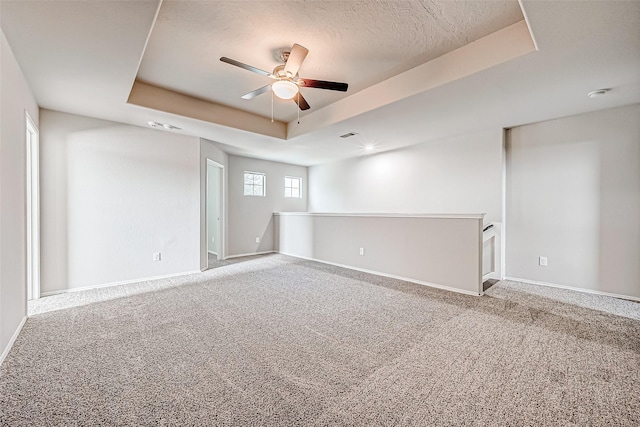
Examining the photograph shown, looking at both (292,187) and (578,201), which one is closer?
(578,201)

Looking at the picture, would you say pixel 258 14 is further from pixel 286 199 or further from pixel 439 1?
pixel 286 199

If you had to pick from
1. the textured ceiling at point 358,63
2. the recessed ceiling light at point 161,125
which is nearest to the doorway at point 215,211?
the recessed ceiling light at point 161,125

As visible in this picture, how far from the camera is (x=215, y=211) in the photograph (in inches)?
268

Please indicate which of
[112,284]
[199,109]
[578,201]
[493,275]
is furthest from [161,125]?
[578,201]

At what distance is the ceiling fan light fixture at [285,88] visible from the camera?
8.46 feet

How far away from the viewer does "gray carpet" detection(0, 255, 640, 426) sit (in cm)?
148

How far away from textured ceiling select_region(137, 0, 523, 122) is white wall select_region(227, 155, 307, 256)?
3.24 m

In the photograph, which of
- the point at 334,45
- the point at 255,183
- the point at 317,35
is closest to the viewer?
the point at 317,35

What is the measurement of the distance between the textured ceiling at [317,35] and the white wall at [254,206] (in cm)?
324

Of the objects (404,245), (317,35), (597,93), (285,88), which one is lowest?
(404,245)

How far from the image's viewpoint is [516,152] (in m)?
4.25

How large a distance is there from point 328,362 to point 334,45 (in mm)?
2739

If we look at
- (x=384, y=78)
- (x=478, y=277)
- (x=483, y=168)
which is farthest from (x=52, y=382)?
(x=483, y=168)

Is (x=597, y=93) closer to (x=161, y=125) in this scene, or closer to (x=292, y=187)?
(x=161, y=125)
